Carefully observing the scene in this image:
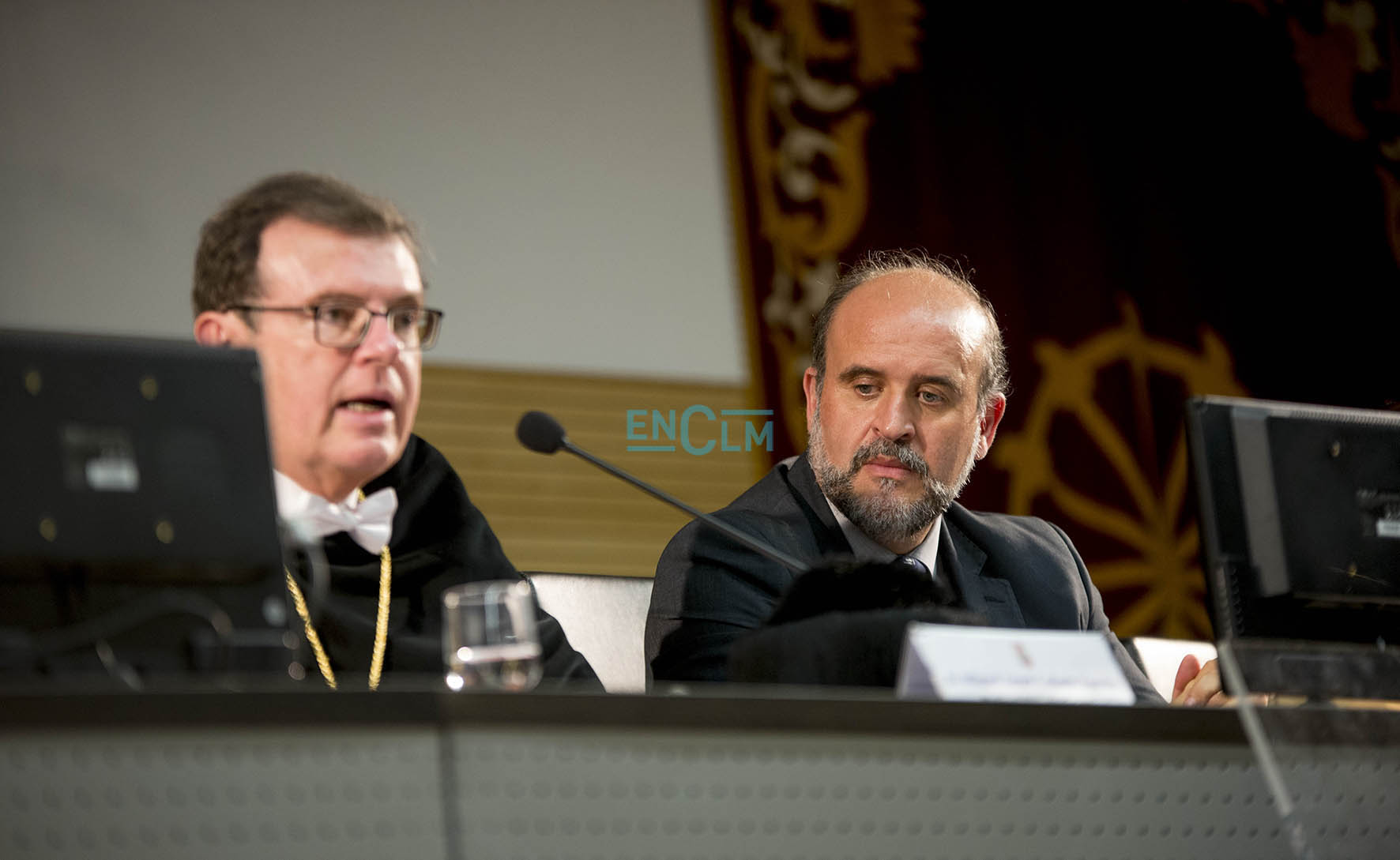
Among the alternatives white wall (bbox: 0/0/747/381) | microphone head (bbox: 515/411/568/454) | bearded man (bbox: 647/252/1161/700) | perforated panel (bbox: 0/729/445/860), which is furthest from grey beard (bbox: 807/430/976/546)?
white wall (bbox: 0/0/747/381)

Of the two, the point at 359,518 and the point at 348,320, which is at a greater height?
the point at 348,320

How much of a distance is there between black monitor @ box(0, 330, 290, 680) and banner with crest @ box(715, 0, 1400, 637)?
9.12ft

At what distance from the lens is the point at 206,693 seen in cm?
95

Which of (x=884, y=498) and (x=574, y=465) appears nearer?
(x=884, y=498)

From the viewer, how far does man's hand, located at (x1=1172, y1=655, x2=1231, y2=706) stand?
1.77 meters

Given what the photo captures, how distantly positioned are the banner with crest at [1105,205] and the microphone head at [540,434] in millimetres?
1937

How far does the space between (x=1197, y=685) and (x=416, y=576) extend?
0.99m

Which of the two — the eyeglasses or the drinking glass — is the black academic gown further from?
the drinking glass

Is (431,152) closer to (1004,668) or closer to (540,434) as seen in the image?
(540,434)

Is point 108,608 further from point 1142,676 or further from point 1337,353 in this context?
point 1337,353

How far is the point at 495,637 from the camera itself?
4.20 ft

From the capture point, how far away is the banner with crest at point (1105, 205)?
410 cm

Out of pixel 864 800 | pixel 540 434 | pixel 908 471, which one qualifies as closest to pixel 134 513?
pixel 864 800

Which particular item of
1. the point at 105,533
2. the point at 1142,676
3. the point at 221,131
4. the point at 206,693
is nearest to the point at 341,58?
the point at 221,131
